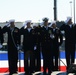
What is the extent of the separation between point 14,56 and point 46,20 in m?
1.61

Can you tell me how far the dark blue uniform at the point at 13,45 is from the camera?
1104 cm

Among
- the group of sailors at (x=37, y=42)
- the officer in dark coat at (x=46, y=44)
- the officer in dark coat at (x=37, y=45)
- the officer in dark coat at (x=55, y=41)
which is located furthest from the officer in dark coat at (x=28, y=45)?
the officer in dark coat at (x=55, y=41)

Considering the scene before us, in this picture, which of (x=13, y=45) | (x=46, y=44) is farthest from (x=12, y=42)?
(x=46, y=44)

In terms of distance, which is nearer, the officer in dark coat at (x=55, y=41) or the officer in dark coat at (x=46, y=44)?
the officer in dark coat at (x=46, y=44)

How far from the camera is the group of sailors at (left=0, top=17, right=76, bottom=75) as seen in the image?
11.0 m

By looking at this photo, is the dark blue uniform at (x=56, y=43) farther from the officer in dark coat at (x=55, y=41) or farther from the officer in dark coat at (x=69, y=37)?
the officer in dark coat at (x=69, y=37)

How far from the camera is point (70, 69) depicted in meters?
10.5

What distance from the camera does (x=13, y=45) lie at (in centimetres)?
1116

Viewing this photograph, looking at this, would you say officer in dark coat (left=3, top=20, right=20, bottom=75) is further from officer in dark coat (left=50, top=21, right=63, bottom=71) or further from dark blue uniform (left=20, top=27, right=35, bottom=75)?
officer in dark coat (left=50, top=21, right=63, bottom=71)

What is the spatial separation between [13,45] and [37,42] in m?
0.79

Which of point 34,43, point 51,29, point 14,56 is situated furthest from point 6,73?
point 51,29

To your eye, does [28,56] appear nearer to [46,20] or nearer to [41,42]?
[41,42]

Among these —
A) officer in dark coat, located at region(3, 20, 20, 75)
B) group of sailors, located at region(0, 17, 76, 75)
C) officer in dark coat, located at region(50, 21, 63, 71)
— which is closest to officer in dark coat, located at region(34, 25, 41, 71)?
group of sailors, located at region(0, 17, 76, 75)

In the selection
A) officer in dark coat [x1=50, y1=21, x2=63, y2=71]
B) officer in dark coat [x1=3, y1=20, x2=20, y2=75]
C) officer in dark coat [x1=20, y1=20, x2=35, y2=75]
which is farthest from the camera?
officer in dark coat [x1=50, y1=21, x2=63, y2=71]
